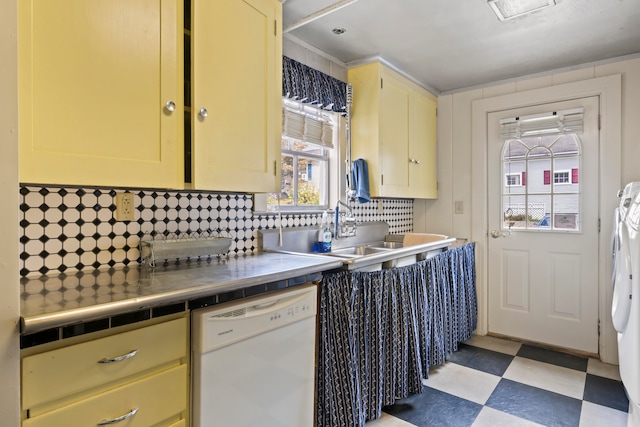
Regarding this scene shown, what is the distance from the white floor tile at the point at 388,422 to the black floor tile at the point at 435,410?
3cm

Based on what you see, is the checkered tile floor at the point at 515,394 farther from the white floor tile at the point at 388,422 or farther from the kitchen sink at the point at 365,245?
the kitchen sink at the point at 365,245

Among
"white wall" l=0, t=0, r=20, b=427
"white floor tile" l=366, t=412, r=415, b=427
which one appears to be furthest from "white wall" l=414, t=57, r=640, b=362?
"white wall" l=0, t=0, r=20, b=427

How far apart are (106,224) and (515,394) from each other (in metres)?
2.42

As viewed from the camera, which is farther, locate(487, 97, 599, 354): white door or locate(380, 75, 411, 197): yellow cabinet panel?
locate(487, 97, 599, 354): white door

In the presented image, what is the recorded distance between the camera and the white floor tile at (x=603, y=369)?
249 centimetres

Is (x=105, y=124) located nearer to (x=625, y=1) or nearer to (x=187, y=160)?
(x=187, y=160)

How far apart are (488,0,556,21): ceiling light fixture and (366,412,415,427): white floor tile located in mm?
2248

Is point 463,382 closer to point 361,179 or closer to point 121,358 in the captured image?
point 361,179

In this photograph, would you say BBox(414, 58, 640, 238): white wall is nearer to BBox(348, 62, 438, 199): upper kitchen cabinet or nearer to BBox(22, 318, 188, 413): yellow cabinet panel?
BBox(348, 62, 438, 199): upper kitchen cabinet

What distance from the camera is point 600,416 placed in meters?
2.00

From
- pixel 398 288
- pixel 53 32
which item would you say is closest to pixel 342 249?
pixel 398 288

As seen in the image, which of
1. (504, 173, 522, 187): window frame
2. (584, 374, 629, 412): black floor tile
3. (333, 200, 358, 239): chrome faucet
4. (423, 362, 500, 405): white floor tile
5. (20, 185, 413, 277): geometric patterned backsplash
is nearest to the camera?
(20, 185, 413, 277): geometric patterned backsplash

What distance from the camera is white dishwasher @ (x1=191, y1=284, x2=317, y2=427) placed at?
1182 millimetres

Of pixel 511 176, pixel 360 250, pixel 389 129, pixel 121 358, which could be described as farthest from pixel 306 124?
pixel 511 176
